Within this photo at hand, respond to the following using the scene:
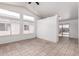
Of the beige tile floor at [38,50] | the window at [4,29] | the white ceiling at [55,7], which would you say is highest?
the white ceiling at [55,7]

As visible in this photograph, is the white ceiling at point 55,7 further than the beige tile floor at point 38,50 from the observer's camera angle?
Yes

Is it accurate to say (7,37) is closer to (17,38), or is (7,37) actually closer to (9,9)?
(17,38)

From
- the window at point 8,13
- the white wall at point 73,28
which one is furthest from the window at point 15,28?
the white wall at point 73,28

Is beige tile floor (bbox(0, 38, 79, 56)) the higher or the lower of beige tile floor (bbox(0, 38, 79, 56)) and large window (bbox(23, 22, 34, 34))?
the lower

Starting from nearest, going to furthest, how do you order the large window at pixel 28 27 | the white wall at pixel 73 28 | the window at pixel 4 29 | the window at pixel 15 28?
the window at pixel 4 29 < the window at pixel 15 28 < the large window at pixel 28 27 < the white wall at pixel 73 28

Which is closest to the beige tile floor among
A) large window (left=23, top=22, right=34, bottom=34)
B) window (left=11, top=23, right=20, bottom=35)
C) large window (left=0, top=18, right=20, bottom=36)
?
large window (left=0, top=18, right=20, bottom=36)

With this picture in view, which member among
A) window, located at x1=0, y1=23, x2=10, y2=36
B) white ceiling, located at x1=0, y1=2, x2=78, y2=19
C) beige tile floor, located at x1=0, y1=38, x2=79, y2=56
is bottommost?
beige tile floor, located at x1=0, y1=38, x2=79, y2=56

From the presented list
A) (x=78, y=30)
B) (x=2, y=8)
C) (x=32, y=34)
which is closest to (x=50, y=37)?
(x=32, y=34)

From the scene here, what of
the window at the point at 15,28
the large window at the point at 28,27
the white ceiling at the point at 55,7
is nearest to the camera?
the white ceiling at the point at 55,7

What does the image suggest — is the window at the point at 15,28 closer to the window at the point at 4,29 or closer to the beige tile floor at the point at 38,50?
the window at the point at 4,29

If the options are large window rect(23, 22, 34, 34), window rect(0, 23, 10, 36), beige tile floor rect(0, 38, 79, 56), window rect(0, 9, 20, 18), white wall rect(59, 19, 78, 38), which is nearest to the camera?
beige tile floor rect(0, 38, 79, 56)

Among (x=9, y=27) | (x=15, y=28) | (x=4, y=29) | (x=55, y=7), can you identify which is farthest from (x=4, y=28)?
(x=55, y=7)

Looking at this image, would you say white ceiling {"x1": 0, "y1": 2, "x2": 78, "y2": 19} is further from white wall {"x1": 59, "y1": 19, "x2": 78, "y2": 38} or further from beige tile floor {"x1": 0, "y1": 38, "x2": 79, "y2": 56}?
beige tile floor {"x1": 0, "y1": 38, "x2": 79, "y2": 56}

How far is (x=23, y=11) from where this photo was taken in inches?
271
